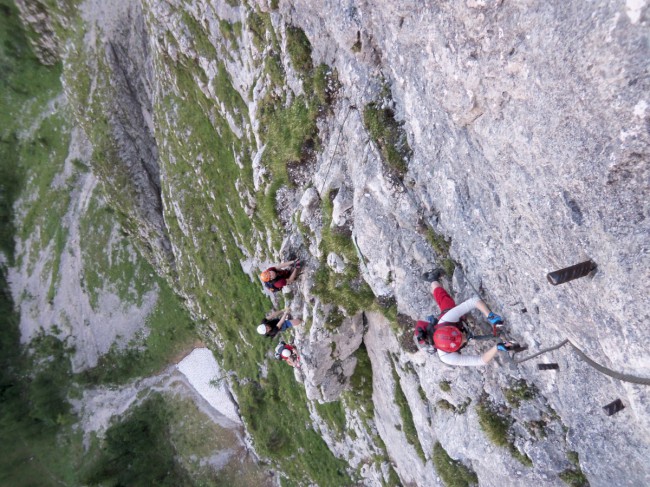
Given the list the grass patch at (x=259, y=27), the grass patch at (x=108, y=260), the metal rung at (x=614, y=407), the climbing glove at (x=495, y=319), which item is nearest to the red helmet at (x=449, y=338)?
the climbing glove at (x=495, y=319)

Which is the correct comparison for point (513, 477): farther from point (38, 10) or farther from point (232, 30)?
point (38, 10)

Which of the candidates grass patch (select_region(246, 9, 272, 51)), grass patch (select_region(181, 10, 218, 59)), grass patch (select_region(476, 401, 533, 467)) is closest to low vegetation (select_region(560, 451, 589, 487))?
grass patch (select_region(476, 401, 533, 467))

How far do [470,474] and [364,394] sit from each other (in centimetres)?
578

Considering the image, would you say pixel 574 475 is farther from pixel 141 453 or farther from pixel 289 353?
pixel 141 453

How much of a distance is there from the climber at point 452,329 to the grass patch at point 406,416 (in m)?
4.57

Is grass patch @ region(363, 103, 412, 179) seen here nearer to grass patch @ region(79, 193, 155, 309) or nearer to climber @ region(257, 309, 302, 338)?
climber @ region(257, 309, 302, 338)

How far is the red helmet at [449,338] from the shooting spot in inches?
348

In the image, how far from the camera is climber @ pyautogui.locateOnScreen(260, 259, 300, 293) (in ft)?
45.2

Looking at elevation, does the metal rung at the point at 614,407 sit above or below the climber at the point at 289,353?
below

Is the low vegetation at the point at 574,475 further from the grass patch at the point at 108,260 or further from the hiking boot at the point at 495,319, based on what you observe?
the grass patch at the point at 108,260

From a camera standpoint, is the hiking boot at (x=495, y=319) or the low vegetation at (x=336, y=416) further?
the low vegetation at (x=336, y=416)

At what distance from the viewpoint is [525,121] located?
6.48m

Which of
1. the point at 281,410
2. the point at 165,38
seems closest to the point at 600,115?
the point at 281,410

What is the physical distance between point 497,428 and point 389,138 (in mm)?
8783
